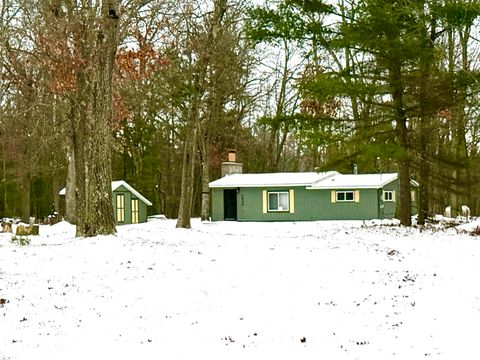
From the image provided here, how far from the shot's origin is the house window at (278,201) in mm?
33406

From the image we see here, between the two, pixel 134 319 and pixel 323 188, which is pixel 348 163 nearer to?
pixel 323 188

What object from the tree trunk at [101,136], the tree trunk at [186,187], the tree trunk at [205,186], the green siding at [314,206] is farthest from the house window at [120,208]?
the tree trunk at [101,136]

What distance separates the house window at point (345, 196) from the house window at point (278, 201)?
10.0 ft

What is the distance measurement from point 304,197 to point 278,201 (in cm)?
162

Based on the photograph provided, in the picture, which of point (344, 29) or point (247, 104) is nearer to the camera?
point (344, 29)

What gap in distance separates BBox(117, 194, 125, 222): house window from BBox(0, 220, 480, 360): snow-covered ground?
65.0ft

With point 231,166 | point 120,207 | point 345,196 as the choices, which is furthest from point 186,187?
point 231,166

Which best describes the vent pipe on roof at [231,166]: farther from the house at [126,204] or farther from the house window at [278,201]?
the house at [126,204]

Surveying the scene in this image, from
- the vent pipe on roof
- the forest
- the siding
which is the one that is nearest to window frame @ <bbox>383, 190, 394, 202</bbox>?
the siding

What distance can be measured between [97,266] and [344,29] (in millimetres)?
12358

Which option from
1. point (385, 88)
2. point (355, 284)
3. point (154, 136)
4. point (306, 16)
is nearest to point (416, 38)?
point (385, 88)

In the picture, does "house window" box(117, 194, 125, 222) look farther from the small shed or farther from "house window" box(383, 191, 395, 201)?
"house window" box(383, 191, 395, 201)

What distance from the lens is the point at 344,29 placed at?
18766 mm

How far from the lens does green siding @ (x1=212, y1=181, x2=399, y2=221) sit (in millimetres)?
32125
